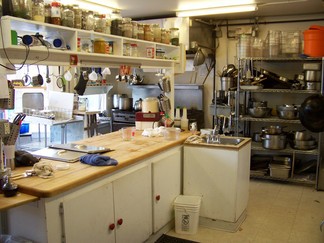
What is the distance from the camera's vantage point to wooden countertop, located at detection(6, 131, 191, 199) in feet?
6.66

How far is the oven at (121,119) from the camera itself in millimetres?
5758

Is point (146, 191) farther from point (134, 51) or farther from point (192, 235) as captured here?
point (134, 51)

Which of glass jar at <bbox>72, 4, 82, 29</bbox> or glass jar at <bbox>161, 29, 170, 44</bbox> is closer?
glass jar at <bbox>72, 4, 82, 29</bbox>

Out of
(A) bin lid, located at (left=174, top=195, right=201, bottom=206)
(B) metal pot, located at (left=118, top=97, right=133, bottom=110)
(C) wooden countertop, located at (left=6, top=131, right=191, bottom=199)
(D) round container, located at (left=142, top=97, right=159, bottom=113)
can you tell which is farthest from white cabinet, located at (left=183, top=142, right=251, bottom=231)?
(B) metal pot, located at (left=118, top=97, right=133, bottom=110)

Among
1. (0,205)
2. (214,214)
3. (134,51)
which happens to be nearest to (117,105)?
(134,51)

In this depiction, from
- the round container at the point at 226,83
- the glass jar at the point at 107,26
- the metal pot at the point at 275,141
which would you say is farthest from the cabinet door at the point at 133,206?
the round container at the point at 226,83

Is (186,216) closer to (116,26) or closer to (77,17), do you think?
(116,26)

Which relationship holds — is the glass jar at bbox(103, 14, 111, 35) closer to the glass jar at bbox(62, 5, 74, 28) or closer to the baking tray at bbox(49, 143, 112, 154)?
the glass jar at bbox(62, 5, 74, 28)

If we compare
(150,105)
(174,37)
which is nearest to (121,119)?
(150,105)

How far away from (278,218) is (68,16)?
2899mm

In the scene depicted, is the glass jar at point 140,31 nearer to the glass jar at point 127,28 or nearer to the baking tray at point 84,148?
the glass jar at point 127,28

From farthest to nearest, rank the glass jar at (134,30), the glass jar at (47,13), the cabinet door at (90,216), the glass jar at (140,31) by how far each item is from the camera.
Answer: the glass jar at (140,31) < the glass jar at (134,30) < the glass jar at (47,13) < the cabinet door at (90,216)

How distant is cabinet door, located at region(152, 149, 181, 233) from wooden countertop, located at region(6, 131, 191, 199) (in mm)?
124

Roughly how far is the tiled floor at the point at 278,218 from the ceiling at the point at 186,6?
2.41 meters
